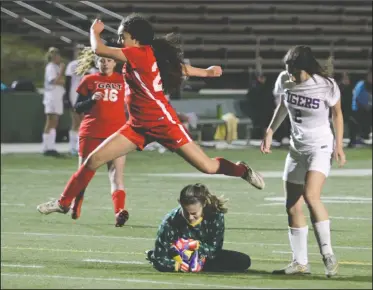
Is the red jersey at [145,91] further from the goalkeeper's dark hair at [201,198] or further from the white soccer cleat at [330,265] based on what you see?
the white soccer cleat at [330,265]

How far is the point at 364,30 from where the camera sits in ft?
123

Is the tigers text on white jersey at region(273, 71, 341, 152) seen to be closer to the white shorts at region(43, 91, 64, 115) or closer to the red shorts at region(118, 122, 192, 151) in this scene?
the red shorts at region(118, 122, 192, 151)

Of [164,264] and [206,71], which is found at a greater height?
[206,71]

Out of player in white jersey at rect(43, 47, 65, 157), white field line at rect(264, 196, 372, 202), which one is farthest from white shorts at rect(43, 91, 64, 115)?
white field line at rect(264, 196, 372, 202)

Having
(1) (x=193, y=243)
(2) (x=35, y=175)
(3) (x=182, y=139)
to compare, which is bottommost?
(2) (x=35, y=175)

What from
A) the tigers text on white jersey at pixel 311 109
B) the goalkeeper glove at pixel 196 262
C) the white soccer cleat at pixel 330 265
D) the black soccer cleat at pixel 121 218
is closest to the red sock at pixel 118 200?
the black soccer cleat at pixel 121 218

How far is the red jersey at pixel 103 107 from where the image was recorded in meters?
→ 12.5

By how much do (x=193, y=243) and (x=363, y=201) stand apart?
740 cm

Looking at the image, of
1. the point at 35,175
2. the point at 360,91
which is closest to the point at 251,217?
the point at 35,175

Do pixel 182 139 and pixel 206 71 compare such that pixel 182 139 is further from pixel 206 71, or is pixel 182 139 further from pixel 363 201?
pixel 363 201

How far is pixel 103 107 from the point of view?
1252 cm

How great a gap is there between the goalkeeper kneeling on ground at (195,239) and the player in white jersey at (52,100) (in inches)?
562

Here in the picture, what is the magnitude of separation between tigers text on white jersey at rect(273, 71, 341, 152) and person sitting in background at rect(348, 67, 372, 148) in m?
17.9

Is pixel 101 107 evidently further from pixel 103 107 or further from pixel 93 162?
pixel 93 162
